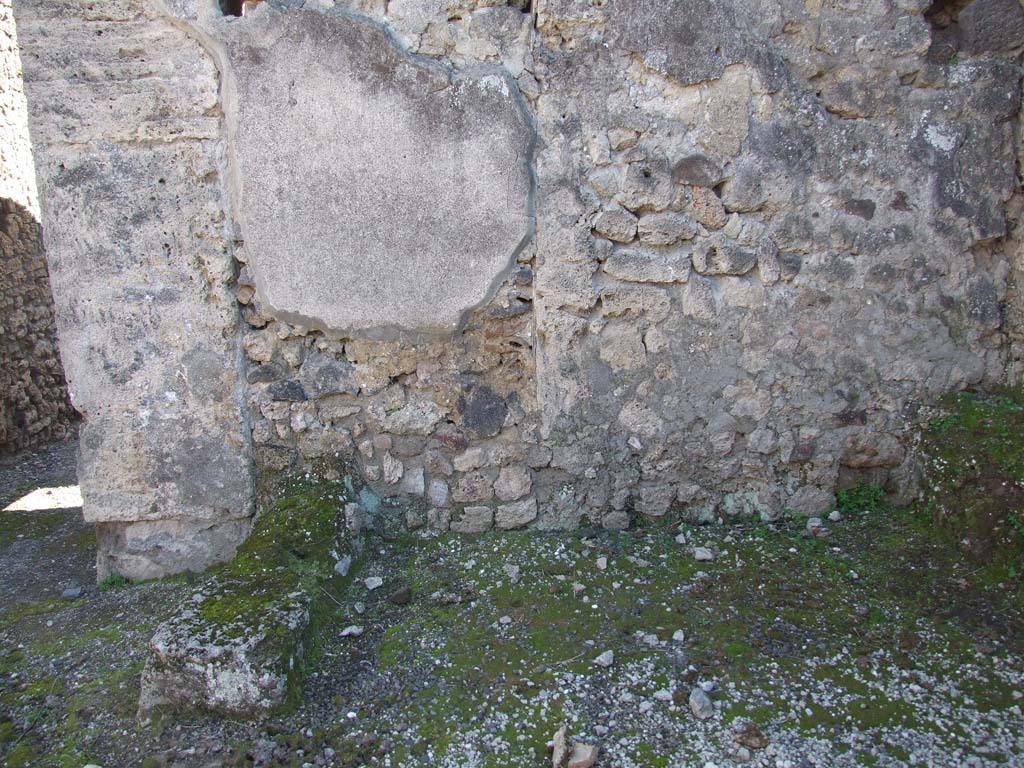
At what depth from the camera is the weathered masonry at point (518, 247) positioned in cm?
264

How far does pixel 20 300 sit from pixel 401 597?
3916mm

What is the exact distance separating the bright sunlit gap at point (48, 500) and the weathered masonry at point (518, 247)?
128 cm

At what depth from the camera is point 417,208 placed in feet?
8.96

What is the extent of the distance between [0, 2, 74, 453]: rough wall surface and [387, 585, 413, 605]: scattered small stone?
3.48m

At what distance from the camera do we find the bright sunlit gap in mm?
3957

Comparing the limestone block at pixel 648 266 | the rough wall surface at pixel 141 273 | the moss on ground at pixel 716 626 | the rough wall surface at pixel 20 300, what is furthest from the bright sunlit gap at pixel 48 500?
the limestone block at pixel 648 266

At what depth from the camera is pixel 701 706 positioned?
203cm

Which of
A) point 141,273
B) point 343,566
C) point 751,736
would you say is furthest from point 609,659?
point 141,273

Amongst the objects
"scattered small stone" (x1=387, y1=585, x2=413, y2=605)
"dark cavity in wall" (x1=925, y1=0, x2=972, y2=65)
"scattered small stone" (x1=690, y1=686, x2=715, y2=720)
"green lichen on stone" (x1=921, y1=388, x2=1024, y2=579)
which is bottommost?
"scattered small stone" (x1=690, y1=686, x2=715, y2=720)

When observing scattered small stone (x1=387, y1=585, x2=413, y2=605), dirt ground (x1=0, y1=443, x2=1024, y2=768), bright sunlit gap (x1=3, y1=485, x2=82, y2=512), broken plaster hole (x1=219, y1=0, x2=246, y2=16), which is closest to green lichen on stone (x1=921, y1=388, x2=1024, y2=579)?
dirt ground (x1=0, y1=443, x2=1024, y2=768)

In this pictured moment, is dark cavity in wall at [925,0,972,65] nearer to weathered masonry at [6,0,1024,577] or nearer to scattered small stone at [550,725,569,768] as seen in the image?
weathered masonry at [6,0,1024,577]

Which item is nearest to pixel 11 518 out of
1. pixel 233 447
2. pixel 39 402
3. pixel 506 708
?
pixel 39 402

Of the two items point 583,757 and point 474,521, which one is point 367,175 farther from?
point 583,757

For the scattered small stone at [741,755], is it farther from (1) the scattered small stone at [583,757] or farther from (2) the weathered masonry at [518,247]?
(2) the weathered masonry at [518,247]
